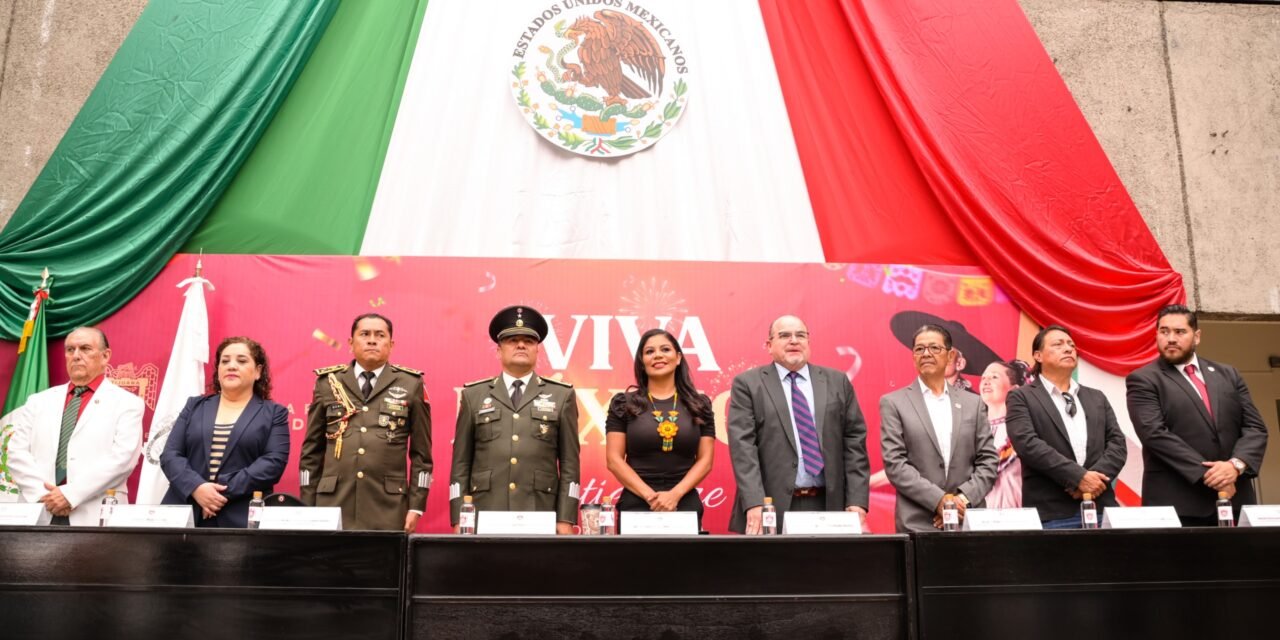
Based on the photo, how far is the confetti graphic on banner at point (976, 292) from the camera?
4.69 metres

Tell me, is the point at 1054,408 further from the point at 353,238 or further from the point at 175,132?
the point at 175,132

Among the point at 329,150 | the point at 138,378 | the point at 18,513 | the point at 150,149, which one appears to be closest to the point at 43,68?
the point at 150,149

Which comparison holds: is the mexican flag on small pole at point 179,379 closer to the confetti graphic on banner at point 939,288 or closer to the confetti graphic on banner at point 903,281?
the confetti graphic on banner at point 903,281

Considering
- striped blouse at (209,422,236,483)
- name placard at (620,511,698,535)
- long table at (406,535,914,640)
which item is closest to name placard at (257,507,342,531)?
long table at (406,535,914,640)

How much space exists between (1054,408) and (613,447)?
5.12 feet

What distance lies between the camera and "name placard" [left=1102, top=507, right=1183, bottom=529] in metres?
2.49

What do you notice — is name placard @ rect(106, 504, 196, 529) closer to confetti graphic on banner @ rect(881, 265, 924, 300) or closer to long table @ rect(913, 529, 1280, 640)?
long table @ rect(913, 529, 1280, 640)

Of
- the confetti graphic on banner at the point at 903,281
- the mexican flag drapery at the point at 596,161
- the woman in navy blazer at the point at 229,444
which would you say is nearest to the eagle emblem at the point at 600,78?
the mexican flag drapery at the point at 596,161

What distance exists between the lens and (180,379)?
4160 mm

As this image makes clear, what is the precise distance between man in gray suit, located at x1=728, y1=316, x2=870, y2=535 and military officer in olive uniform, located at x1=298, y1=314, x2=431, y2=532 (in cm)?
110

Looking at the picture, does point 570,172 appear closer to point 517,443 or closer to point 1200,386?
point 517,443

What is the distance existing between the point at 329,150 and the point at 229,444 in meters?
1.81

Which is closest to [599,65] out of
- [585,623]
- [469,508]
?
[469,508]

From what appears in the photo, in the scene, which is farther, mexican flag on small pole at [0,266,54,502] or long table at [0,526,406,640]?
mexican flag on small pole at [0,266,54,502]
